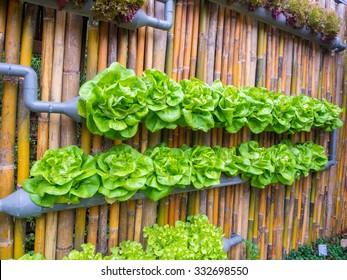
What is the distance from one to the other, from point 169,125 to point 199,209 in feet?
2.20

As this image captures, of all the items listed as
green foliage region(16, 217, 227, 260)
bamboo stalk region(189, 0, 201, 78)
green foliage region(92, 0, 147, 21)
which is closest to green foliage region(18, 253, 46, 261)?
green foliage region(16, 217, 227, 260)

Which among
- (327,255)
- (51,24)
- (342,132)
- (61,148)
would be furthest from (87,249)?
(342,132)

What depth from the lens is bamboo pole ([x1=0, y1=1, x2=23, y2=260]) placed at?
117 cm

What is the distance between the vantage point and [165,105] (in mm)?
1286

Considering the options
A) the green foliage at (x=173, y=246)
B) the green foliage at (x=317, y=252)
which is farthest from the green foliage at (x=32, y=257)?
the green foliage at (x=317, y=252)

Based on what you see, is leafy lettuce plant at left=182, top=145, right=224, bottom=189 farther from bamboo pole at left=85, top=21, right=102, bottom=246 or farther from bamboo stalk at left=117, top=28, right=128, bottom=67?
bamboo stalk at left=117, top=28, right=128, bottom=67

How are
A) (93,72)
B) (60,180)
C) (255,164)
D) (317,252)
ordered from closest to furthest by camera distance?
(60,180) → (93,72) → (255,164) → (317,252)

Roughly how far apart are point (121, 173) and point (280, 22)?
154 cm

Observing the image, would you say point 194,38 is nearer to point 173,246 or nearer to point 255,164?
point 255,164

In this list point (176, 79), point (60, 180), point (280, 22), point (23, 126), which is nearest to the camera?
point (60, 180)

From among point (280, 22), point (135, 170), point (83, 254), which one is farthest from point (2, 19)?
point (280, 22)

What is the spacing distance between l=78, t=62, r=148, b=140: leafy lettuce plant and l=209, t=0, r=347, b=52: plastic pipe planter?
0.86 meters
